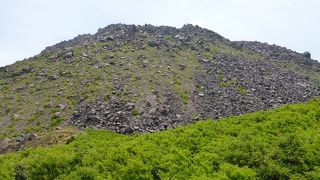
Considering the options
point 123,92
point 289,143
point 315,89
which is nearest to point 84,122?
point 123,92

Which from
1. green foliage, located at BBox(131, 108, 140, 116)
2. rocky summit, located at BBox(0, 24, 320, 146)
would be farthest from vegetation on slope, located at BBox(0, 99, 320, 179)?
green foliage, located at BBox(131, 108, 140, 116)

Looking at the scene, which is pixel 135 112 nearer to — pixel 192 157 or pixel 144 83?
pixel 144 83

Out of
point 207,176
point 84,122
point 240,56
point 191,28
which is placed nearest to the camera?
point 207,176

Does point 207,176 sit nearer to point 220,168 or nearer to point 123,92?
point 220,168

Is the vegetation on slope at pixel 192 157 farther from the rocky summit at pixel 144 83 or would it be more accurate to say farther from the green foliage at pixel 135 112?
the green foliage at pixel 135 112

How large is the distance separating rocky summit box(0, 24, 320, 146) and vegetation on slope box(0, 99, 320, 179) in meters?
13.2

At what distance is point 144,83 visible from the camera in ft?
219

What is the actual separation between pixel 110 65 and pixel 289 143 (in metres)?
44.9

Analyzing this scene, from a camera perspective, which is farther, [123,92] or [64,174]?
[123,92]

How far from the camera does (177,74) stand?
240 ft

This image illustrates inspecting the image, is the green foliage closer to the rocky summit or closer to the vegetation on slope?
the rocky summit

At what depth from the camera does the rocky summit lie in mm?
56281

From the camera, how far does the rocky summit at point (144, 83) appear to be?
185 ft

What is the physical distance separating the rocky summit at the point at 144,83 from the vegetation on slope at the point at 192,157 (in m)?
13.2
